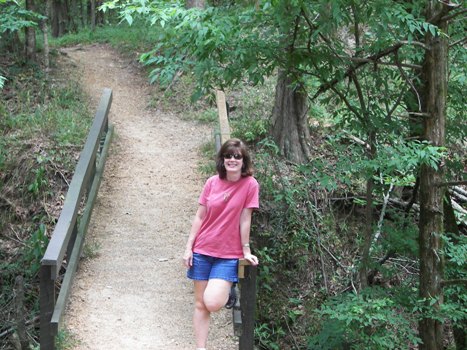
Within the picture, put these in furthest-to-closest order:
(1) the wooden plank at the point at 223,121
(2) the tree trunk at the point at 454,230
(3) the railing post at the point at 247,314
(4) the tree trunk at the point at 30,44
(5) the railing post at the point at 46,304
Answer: (4) the tree trunk at the point at 30,44 → (1) the wooden plank at the point at 223,121 → (2) the tree trunk at the point at 454,230 → (3) the railing post at the point at 247,314 → (5) the railing post at the point at 46,304

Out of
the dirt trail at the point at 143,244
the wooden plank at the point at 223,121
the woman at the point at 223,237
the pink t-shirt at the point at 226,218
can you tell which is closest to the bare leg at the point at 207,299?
the woman at the point at 223,237

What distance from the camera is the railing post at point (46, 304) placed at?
217 inches

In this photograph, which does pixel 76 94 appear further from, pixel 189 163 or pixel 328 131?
pixel 328 131

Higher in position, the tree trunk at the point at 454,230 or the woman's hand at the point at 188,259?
the woman's hand at the point at 188,259

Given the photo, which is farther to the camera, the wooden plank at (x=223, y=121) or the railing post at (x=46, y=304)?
the wooden plank at (x=223, y=121)

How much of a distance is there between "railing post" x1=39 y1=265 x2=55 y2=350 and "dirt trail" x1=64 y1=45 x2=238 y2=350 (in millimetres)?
393

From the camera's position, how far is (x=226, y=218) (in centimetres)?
521

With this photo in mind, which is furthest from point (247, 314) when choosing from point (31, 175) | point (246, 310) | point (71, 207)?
point (31, 175)

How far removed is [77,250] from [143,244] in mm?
1079

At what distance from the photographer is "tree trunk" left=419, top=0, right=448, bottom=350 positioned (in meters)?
6.12

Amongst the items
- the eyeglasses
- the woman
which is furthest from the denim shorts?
the eyeglasses

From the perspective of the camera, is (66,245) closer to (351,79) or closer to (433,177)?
Result: (351,79)

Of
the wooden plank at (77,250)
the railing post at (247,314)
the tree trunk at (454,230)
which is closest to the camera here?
the railing post at (247,314)

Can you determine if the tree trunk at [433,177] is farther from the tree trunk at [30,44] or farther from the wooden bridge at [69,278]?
the tree trunk at [30,44]
